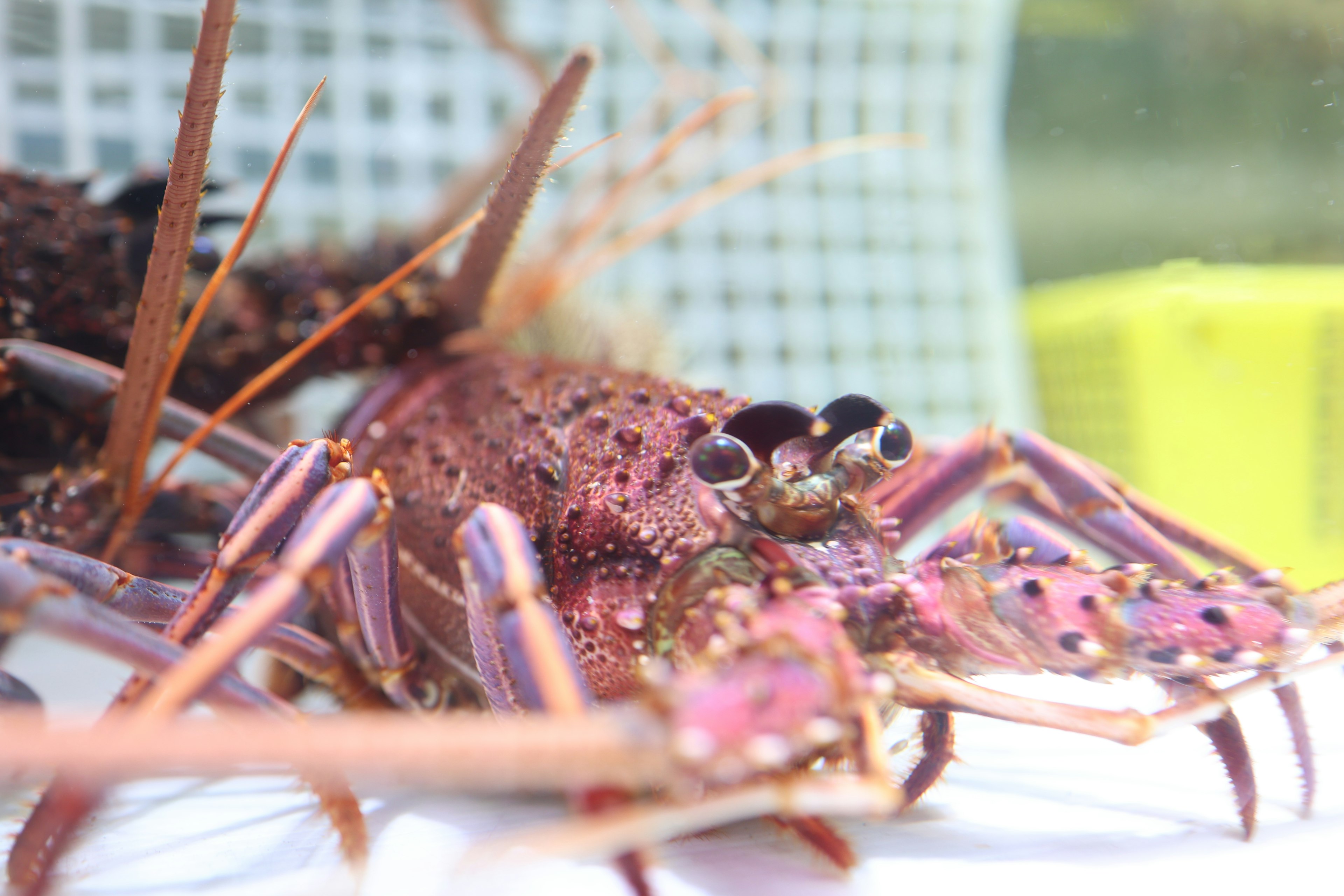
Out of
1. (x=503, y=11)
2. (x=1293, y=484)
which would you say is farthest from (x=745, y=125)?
(x=1293, y=484)

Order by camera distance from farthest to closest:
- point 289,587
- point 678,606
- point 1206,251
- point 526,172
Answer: point 1206,251 → point 526,172 → point 678,606 → point 289,587

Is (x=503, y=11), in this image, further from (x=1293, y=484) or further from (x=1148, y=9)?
(x=1293, y=484)

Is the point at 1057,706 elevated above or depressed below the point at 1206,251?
below

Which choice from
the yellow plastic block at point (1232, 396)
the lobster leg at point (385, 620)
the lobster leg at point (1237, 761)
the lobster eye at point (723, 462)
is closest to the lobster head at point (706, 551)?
the lobster eye at point (723, 462)

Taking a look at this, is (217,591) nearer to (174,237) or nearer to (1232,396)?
(174,237)

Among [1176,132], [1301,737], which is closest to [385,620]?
[1301,737]

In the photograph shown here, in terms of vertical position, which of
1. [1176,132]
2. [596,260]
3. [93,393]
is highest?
[1176,132]

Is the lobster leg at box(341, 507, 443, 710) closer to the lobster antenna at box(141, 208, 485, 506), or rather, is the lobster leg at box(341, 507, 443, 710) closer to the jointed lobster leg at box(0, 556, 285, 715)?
the jointed lobster leg at box(0, 556, 285, 715)
